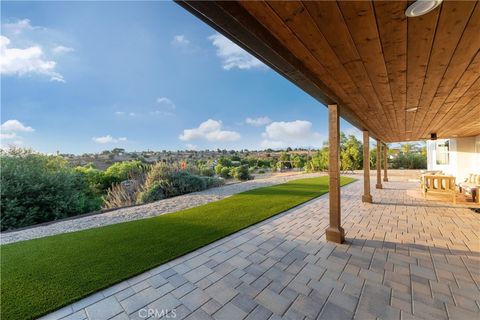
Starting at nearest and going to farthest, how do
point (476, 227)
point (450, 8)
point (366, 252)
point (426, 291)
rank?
1. point (450, 8)
2. point (426, 291)
3. point (366, 252)
4. point (476, 227)

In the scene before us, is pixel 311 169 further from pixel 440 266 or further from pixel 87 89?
pixel 87 89

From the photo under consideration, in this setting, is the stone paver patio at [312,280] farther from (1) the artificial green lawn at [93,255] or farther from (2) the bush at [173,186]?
(2) the bush at [173,186]

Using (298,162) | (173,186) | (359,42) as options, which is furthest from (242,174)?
(359,42)

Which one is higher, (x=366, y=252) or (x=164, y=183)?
(x=164, y=183)

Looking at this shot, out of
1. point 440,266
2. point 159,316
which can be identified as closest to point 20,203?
point 159,316

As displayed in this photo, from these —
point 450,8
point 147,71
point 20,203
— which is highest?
point 147,71

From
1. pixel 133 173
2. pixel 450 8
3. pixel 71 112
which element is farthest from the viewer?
pixel 71 112

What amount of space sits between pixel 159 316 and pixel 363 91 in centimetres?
358

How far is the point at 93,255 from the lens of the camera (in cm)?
298

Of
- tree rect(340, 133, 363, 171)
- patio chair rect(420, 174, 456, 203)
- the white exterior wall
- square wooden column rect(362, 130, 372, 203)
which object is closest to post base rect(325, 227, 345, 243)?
square wooden column rect(362, 130, 372, 203)

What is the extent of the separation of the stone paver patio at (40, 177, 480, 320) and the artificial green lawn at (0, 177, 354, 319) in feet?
0.64

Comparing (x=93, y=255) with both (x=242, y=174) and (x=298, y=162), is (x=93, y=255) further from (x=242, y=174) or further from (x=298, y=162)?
(x=298, y=162)

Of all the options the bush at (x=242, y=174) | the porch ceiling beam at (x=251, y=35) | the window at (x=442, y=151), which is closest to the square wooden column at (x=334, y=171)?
the porch ceiling beam at (x=251, y=35)

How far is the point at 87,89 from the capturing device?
1259 centimetres
